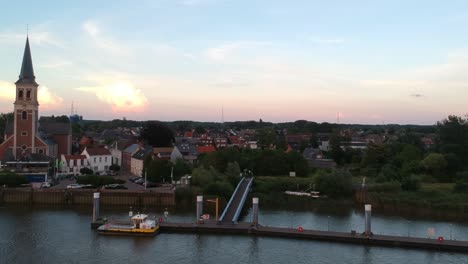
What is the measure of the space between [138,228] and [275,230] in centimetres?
795

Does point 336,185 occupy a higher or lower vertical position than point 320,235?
higher

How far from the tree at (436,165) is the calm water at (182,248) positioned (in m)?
19.3

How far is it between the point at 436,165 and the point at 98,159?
35.4 m

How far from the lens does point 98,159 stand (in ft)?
177

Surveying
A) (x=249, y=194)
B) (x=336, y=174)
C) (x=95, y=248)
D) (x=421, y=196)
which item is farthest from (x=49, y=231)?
(x=421, y=196)

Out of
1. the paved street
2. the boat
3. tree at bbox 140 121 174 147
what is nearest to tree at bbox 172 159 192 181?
the paved street

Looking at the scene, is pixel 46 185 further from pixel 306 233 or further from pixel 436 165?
pixel 436 165

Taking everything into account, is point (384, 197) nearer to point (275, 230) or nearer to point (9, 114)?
point (275, 230)

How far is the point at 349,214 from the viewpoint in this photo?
122 ft

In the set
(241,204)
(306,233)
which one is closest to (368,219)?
(306,233)

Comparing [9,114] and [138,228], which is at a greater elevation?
[9,114]

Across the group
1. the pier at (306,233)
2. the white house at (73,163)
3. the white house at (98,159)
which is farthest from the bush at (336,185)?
the white house at (73,163)

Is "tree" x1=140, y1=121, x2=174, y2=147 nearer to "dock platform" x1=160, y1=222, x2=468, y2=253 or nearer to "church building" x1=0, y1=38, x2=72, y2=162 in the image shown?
"church building" x1=0, y1=38, x2=72, y2=162

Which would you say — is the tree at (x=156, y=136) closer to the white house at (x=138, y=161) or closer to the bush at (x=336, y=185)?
the white house at (x=138, y=161)
